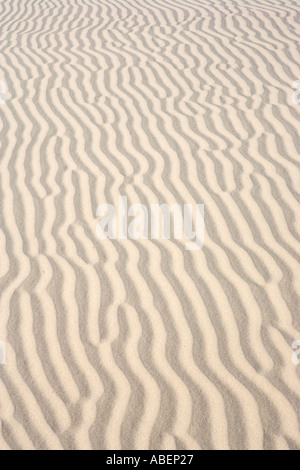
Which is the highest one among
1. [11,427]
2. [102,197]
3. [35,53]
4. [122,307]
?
[35,53]

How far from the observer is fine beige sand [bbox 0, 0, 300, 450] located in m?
3.14

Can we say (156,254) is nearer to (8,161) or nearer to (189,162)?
(189,162)

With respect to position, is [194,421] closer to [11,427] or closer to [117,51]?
[11,427]

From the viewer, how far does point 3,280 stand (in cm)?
408

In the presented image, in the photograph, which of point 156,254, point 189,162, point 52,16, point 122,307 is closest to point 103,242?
point 156,254

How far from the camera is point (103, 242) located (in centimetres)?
442

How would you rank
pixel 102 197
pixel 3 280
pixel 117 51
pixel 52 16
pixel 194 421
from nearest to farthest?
1. pixel 194 421
2. pixel 3 280
3. pixel 102 197
4. pixel 117 51
5. pixel 52 16

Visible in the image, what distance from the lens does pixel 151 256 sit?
426 cm

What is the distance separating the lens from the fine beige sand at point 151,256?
314 cm

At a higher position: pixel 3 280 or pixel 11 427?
pixel 3 280

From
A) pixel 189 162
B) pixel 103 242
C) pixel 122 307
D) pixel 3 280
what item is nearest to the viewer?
pixel 122 307

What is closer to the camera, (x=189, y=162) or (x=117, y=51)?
(x=189, y=162)

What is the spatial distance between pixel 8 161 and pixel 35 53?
11.0ft

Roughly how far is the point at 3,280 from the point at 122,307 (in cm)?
96
